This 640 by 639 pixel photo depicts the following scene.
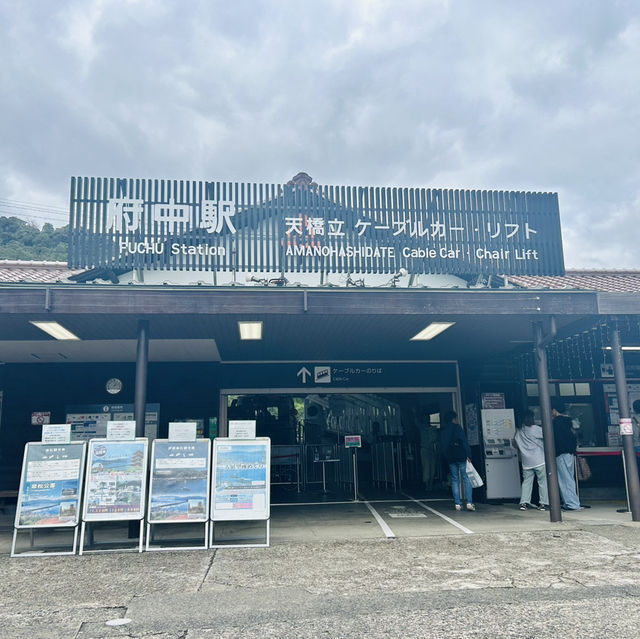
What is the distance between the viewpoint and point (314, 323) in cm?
877

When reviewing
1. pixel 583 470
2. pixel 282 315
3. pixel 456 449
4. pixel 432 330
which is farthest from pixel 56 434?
pixel 583 470

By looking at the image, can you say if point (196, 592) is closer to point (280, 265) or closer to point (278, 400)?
point (280, 265)

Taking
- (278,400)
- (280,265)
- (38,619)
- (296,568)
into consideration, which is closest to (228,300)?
(280,265)

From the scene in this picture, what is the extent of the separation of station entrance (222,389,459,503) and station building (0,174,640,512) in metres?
0.06

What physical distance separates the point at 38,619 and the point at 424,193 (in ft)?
22.9

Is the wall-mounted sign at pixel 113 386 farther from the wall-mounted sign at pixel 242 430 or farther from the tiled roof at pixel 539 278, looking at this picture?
the wall-mounted sign at pixel 242 430

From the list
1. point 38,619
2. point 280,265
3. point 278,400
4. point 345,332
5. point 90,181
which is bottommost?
point 38,619

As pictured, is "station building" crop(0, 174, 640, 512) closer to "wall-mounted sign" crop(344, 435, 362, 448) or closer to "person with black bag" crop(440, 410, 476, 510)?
"wall-mounted sign" crop(344, 435, 362, 448)

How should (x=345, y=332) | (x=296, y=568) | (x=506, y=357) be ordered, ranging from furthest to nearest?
(x=506, y=357) < (x=345, y=332) < (x=296, y=568)

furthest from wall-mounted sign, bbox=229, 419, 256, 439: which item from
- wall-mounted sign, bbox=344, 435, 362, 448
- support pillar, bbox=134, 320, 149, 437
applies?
wall-mounted sign, bbox=344, 435, 362, 448

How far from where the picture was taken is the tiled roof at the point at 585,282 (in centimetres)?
930

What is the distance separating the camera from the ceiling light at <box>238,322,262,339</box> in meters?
8.65

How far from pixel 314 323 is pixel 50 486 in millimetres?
3984

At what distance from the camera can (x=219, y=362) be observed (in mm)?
11938
